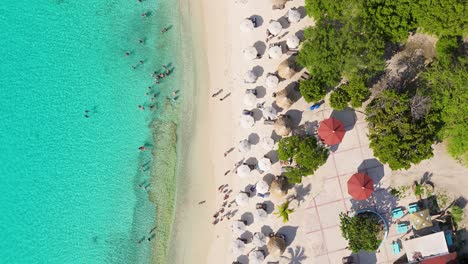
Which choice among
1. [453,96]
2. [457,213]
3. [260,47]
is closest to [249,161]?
[260,47]

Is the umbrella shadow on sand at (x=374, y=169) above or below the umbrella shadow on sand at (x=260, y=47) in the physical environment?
below

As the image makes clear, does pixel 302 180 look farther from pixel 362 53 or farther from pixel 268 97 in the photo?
pixel 362 53

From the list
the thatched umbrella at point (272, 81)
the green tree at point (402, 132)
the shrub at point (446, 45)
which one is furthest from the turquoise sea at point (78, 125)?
the shrub at point (446, 45)

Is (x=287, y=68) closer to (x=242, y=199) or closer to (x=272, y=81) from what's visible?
(x=272, y=81)

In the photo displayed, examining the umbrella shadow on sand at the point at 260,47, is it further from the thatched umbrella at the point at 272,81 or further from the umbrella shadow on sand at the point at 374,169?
the umbrella shadow on sand at the point at 374,169

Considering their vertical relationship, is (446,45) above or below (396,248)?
above

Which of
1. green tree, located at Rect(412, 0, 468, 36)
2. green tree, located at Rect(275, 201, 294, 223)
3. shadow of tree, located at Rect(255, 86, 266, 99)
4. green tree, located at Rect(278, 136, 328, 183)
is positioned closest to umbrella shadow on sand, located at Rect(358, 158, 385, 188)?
green tree, located at Rect(278, 136, 328, 183)
